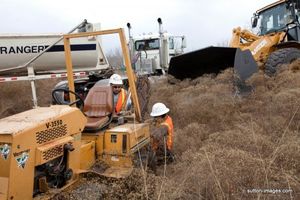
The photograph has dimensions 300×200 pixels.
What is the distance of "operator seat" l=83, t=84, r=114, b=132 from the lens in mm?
5309

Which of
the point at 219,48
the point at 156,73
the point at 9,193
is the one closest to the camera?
the point at 9,193

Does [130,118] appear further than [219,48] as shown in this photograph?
No

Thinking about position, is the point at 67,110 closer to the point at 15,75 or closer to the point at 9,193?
the point at 9,193

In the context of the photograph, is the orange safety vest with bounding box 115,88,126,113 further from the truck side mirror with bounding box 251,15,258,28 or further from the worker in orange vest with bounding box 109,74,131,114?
the truck side mirror with bounding box 251,15,258,28

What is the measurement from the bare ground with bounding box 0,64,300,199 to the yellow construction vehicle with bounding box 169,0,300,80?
60 cm

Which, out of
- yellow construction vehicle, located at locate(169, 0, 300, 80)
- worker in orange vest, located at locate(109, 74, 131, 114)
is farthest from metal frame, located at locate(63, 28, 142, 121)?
yellow construction vehicle, located at locate(169, 0, 300, 80)

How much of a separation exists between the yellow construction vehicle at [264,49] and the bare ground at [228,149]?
60 centimetres

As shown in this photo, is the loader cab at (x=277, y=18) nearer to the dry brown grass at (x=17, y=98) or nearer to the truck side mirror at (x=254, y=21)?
the truck side mirror at (x=254, y=21)

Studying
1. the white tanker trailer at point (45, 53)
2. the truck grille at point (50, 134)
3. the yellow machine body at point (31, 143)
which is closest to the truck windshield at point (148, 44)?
the white tanker trailer at point (45, 53)

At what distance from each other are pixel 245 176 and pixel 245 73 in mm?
5470

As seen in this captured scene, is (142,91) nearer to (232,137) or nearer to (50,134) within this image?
(232,137)

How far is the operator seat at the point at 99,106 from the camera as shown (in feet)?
17.4

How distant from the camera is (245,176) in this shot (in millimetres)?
3930

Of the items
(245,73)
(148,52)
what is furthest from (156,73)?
(245,73)
